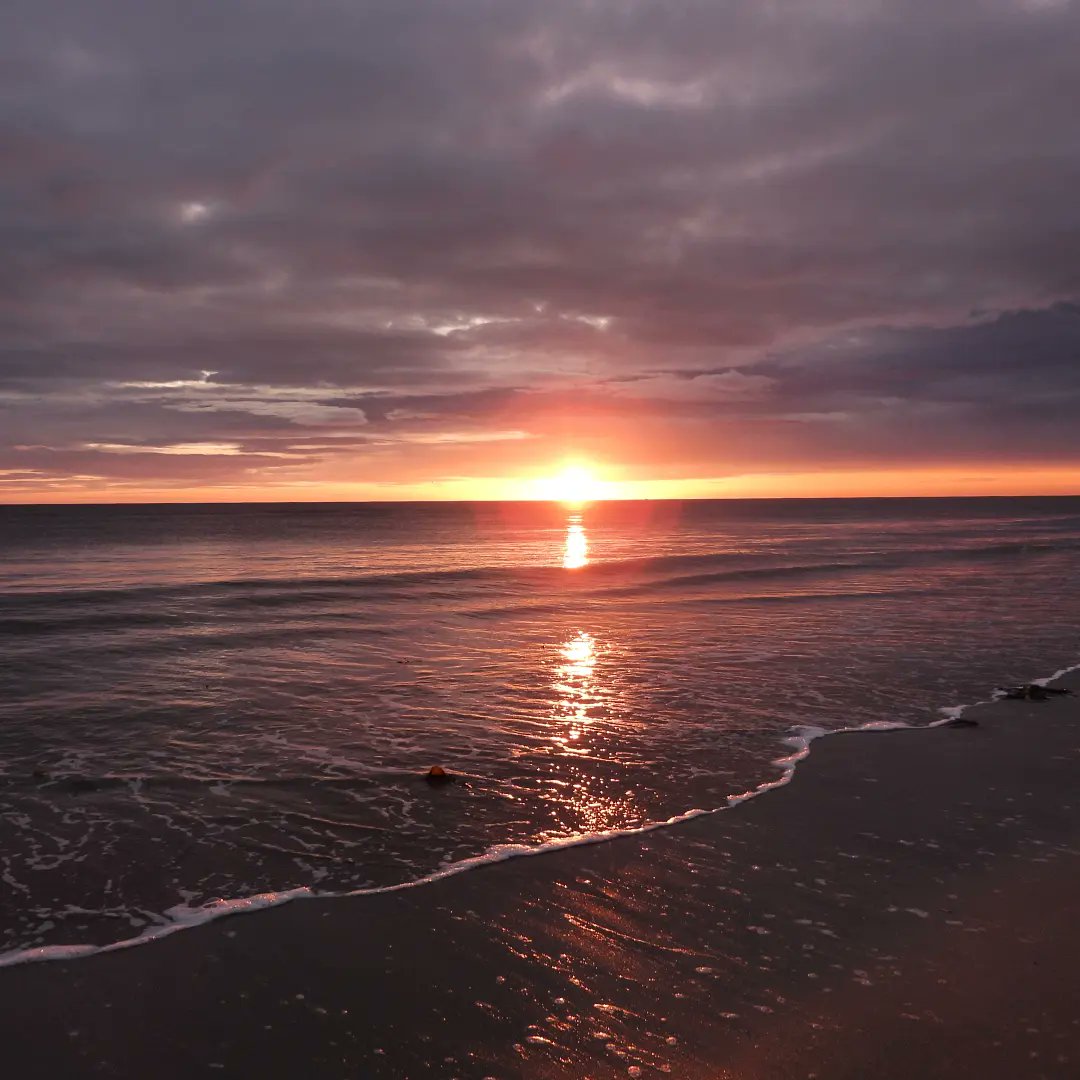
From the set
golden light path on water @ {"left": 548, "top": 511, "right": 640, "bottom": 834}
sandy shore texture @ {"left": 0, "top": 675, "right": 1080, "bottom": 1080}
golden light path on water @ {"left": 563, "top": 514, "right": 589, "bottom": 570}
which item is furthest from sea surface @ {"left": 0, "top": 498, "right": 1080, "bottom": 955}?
golden light path on water @ {"left": 563, "top": 514, "right": 589, "bottom": 570}

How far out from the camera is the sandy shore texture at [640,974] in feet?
17.9

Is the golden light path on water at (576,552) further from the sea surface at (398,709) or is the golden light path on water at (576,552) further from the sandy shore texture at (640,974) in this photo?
the sandy shore texture at (640,974)

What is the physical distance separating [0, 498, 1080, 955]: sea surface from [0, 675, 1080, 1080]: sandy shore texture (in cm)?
91

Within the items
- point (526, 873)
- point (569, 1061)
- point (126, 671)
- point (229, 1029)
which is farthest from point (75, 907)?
point (126, 671)

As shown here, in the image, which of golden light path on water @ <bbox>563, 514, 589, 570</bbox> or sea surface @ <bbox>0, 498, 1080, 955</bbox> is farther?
golden light path on water @ <bbox>563, 514, 589, 570</bbox>

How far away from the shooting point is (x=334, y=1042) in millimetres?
5648

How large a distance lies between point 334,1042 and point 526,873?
2.90 metres

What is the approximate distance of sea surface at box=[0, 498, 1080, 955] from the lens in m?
8.93

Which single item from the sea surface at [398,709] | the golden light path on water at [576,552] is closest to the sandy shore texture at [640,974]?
the sea surface at [398,709]

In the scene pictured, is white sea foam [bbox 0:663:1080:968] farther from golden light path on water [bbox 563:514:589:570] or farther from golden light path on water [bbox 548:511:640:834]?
golden light path on water [bbox 563:514:589:570]

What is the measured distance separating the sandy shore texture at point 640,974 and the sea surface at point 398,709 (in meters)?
0.91

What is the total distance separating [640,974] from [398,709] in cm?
932

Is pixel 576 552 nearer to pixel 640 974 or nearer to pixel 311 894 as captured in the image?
pixel 311 894

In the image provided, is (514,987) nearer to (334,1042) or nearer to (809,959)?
(334,1042)
